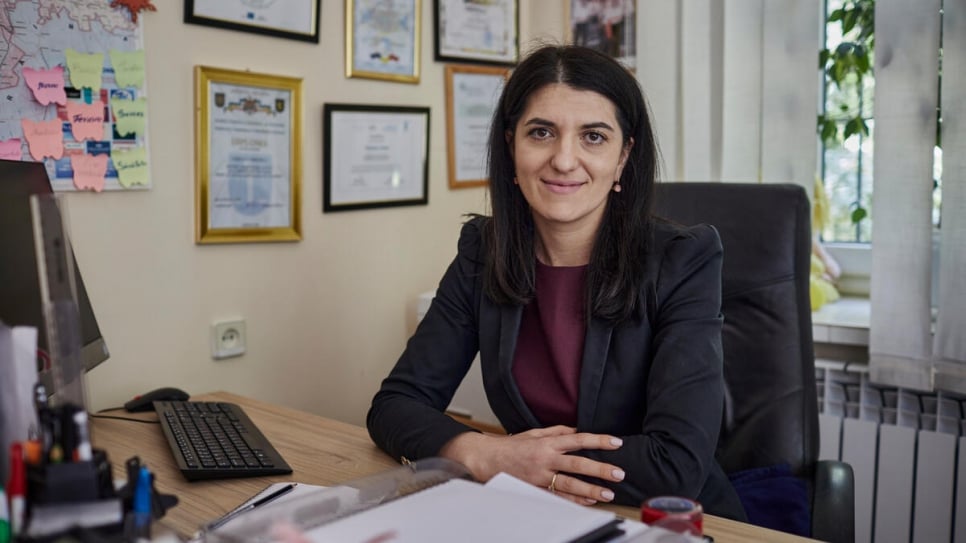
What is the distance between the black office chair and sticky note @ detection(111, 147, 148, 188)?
43.5 inches

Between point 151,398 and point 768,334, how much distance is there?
1124 mm

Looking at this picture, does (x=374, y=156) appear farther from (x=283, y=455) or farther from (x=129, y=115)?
(x=283, y=455)

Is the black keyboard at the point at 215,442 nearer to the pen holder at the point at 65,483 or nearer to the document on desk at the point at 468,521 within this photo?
the document on desk at the point at 468,521

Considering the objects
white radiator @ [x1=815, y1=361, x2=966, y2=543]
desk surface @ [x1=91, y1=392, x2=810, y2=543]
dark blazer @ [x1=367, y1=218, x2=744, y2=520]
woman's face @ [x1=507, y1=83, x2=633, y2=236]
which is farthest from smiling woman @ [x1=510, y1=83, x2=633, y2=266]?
white radiator @ [x1=815, y1=361, x2=966, y2=543]

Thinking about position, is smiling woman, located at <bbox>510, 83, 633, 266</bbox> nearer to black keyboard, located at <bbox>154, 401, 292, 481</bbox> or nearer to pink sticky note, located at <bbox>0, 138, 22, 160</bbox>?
black keyboard, located at <bbox>154, 401, 292, 481</bbox>

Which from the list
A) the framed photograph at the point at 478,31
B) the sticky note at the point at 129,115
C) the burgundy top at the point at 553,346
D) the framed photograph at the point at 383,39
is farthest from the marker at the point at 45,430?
the framed photograph at the point at 478,31

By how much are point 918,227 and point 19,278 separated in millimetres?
1744

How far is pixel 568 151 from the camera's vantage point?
1.47m

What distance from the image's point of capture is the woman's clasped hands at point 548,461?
1216mm

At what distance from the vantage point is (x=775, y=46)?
2.14 meters

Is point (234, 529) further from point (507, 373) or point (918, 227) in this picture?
point (918, 227)

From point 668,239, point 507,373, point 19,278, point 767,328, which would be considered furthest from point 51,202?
point 767,328

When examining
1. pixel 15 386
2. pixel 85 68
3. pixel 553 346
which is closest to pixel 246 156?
pixel 85 68

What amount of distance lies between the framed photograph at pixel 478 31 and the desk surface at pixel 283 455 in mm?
1190
